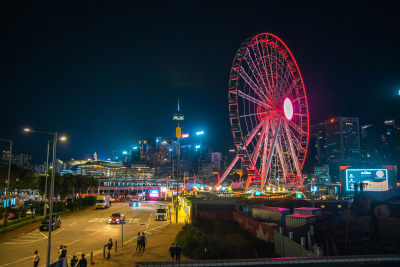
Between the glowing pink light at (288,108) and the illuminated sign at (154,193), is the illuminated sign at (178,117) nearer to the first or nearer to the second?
the glowing pink light at (288,108)

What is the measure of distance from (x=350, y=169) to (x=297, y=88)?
2409cm

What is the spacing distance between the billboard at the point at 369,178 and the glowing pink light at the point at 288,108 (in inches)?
1009

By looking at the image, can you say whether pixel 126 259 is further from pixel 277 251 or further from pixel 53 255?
pixel 277 251

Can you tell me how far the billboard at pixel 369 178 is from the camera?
59.8 metres

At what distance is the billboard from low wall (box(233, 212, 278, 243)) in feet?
121

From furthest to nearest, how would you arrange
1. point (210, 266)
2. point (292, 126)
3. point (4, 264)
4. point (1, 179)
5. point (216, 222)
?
point (1, 179) → point (292, 126) → point (216, 222) → point (4, 264) → point (210, 266)

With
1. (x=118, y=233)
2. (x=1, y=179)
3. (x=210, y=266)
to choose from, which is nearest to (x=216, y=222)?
(x=118, y=233)

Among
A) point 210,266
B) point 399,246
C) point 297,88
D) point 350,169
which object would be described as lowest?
point 399,246

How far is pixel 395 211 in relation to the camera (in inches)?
1465

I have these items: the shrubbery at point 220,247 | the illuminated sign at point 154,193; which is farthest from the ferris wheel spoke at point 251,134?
the illuminated sign at point 154,193

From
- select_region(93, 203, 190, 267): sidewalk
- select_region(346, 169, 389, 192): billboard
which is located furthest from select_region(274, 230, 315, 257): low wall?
select_region(346, 169, 389, 192): billboard

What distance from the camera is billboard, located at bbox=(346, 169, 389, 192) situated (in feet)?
196

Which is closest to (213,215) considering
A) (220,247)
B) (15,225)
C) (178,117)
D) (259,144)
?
(259,144)

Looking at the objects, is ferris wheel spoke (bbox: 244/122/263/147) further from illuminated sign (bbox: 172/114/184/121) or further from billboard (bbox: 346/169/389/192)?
billboard (bbox: 346/169/389/192)
